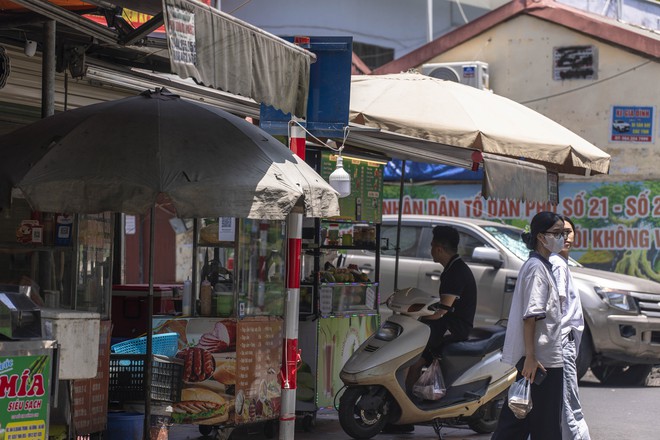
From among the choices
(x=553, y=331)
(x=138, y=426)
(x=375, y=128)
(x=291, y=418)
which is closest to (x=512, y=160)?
(x=375, y=128)

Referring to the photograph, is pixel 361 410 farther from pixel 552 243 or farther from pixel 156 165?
pixel 156 165

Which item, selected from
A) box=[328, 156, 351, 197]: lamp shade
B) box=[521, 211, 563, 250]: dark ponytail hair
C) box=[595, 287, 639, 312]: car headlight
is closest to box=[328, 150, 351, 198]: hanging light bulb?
box=[328, 156, 351, 197]: lamp shade

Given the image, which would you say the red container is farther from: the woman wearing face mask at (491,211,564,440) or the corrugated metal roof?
the corrugated metal roof

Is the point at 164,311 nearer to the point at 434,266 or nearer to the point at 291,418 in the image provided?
the point at 291,418

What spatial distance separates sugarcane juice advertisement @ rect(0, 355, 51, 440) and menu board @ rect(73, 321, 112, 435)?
5.81 ft

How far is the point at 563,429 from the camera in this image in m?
6.94

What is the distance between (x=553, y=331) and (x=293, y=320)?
1.74 meters

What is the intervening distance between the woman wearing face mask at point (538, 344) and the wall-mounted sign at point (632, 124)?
11331 mm

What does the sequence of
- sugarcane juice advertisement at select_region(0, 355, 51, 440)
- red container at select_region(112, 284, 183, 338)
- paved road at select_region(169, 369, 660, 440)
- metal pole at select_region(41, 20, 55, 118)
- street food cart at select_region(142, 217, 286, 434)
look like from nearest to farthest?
sugarcane juice advertisement at select_region(0, 355, 51, 440), metal pole at select_region(41, 20, 55, 118), street food cart at select_region(142, 217, 286, 434), red container at select_region(112, 284, 183, 338), paved road at select_region(169, 369, 660, 440)

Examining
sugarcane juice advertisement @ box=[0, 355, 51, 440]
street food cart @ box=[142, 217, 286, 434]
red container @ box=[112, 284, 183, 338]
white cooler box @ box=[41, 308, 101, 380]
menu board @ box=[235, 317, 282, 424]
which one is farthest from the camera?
red container @ box=[112, 284, 183, 338]

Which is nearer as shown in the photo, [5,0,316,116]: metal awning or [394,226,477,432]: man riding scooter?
[5,0,316,116]: metal awning

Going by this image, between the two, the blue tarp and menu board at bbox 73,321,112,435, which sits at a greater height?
the blue tarp

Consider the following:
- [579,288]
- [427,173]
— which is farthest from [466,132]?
[427,173]

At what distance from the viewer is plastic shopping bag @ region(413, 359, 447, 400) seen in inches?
334
